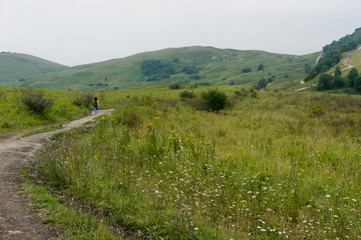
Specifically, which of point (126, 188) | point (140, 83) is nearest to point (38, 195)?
point (126, 188)

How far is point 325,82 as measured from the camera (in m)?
81.3

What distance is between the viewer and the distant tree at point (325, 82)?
80.5m

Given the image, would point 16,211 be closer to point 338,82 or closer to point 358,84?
point 358,84

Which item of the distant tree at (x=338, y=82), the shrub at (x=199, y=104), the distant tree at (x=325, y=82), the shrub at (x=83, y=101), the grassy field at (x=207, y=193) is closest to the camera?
the grassy field at (x=207, y=193)

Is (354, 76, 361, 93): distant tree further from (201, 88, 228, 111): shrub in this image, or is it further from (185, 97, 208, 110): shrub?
(185, 97, 208, 110): shrub

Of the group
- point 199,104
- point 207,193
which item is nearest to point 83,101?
point 199,104

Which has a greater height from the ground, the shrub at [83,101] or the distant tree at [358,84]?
the shrub at [83,101]

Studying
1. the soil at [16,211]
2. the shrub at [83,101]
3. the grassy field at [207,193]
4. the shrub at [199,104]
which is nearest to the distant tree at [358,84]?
the shrub at [199,104]

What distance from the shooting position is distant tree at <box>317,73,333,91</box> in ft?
264

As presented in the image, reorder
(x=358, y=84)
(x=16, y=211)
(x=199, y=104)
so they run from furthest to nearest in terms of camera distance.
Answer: (x=358, y=84) → (x=199, y=104) → (x=16, y=211)

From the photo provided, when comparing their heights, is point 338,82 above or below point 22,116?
below

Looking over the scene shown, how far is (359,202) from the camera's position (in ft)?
14.5

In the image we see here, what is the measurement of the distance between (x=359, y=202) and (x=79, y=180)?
246 inches

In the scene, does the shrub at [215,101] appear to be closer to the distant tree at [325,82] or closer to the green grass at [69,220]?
the green grass at [69,220]
